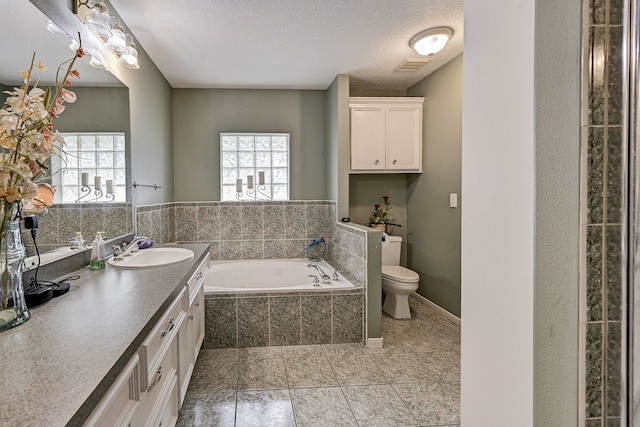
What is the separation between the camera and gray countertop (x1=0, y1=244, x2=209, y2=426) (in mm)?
593

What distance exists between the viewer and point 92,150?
5.79ft

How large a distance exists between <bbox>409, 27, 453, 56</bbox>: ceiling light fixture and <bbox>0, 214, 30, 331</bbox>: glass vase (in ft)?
8.76

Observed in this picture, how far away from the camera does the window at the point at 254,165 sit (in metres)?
3.80

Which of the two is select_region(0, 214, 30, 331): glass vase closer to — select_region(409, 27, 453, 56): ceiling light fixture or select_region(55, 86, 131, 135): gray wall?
select_region(55, 86, 131, 135): gray wall

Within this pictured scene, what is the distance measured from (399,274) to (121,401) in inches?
108

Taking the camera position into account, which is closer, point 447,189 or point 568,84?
point 568,84

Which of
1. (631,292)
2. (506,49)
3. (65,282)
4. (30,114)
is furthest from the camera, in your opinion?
(65,282)

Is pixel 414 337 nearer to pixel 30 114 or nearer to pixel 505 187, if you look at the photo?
pixel 505 187

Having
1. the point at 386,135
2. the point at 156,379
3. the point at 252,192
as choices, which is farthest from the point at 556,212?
the point at 252,192

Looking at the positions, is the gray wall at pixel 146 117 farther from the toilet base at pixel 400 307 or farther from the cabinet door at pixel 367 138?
the toilet base at pixel 400 307

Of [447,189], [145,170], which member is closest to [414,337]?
[447,189]

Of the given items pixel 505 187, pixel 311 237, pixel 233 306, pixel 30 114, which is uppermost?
pixel 30 114

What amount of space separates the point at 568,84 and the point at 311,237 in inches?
125

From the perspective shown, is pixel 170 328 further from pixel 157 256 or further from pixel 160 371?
pixel 157 256
